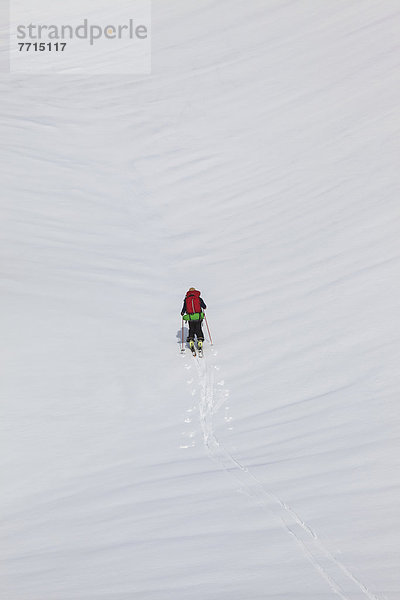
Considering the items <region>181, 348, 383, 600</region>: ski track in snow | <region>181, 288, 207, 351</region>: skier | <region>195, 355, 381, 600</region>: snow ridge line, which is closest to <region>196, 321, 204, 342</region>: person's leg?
<region>181, 288, 207, 351</region>: skier

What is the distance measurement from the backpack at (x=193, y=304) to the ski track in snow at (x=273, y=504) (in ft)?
3.64

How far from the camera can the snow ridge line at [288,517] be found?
610cm

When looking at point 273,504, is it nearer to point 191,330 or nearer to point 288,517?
point 288,517

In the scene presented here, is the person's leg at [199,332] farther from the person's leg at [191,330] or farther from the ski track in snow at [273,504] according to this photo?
the ski track in snow at [273,504]

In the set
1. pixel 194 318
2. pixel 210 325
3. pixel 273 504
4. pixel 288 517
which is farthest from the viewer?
pixel 210 325

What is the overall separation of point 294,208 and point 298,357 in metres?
7.82

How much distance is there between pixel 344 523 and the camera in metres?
6.93

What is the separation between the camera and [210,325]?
1302 centimetres

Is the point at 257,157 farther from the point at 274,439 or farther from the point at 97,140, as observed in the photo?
the point at 274,439

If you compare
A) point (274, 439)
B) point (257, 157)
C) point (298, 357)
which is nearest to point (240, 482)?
point (274, 439)

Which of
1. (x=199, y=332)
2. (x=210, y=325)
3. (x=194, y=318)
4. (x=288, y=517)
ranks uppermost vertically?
(x=210, y=325)

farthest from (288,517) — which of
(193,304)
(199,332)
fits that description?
(193,304)

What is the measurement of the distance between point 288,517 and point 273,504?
297 millimetres

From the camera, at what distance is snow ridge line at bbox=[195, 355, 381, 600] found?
610 cm
